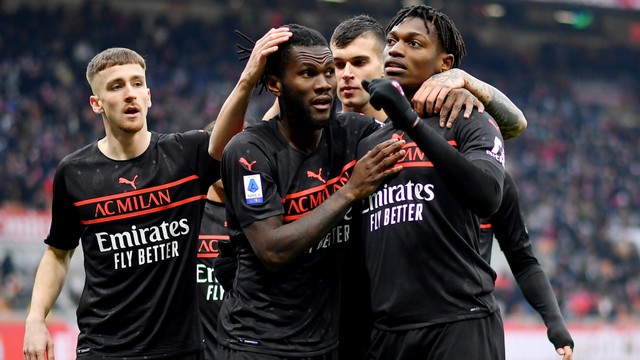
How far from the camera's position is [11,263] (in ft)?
56.3

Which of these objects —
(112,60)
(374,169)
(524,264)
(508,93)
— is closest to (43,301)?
(112,60)

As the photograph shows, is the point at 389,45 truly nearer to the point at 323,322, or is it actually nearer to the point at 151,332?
the point at 323,322

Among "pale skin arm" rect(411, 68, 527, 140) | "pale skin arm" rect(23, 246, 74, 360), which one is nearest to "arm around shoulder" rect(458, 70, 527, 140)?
"pale skin arm" rect(411, 68, 527, 140)

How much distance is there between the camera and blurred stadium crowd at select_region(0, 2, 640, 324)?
72.3ft

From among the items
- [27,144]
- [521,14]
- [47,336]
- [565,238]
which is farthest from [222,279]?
[521,14]

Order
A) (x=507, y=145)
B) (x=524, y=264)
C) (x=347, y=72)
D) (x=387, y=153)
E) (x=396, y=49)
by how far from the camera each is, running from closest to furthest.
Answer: (x=387, y=153) < (x=396, y=49) < (x=524, y=264) < (x=347, y=72) < (x=507, y=145)

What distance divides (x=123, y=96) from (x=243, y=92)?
3.40 ft

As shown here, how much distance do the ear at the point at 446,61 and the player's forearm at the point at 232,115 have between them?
0.89 meters

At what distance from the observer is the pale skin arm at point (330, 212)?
4066 millimetres

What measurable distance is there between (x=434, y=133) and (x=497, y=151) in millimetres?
371

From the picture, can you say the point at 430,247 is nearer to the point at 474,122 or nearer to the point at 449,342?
the point at 449,342

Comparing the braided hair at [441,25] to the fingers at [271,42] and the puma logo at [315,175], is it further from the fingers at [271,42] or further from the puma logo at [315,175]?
the puma logo at [315,175]

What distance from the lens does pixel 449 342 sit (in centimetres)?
408

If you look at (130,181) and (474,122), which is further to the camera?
(130,181)
